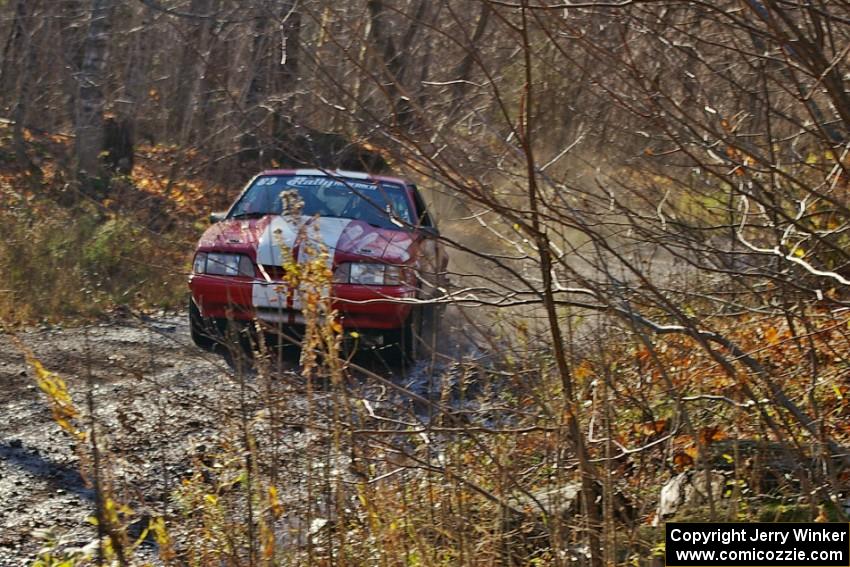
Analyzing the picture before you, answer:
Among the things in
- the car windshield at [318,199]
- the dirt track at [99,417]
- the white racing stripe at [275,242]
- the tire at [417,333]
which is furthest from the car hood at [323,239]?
the dirt track at [99,417]

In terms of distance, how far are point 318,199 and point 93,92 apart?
30.1ft

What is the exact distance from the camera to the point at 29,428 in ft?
22.6

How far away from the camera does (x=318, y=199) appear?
9.80 meters

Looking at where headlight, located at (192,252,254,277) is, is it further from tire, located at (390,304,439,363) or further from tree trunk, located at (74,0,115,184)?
tree trunk, located at (74,0,115,184)

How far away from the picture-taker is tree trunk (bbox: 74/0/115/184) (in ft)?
56.0

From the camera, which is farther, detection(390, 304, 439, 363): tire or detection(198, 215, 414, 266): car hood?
detection(390, 304, 439, 363): tire

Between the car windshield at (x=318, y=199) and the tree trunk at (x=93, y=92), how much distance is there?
7772 millimetres

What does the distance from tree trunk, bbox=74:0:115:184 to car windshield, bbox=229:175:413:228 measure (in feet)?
25.5

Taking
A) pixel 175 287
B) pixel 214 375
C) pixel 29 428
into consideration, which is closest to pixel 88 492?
pixel 29 428

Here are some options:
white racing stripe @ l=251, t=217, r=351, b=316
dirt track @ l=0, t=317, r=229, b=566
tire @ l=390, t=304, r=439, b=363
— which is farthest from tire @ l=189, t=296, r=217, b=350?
tire @ l=390, t=304, r=439, b=363

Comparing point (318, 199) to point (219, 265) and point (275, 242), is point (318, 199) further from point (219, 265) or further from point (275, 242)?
point (219, 265)

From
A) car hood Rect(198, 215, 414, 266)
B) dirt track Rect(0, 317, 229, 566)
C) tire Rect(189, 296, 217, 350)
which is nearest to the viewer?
dirt track Rect(0, 317, 229, 566)

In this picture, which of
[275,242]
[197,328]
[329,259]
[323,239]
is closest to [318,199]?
[275,242]

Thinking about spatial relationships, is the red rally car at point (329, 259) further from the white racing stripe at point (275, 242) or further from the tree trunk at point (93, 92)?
the tree trunk at point (93, 92)
